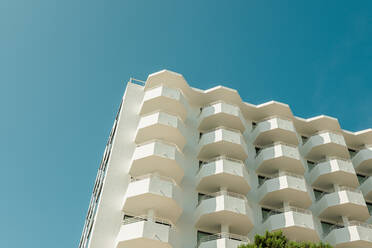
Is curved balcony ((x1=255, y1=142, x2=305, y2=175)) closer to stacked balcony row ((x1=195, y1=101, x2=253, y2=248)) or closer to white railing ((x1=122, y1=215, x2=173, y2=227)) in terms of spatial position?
stacked balcony row ((x1=195, y1=101, x2=253, y2=248))

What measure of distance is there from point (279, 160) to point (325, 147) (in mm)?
5828

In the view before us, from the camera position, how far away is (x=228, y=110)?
33.3 meters

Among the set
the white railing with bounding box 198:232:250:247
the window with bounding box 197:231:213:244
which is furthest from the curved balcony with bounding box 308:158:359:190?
the window with bounding box 197:231:213:244

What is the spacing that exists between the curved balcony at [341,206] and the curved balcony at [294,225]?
3.55 m

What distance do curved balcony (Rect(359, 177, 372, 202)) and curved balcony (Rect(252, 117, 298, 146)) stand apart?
6981mm

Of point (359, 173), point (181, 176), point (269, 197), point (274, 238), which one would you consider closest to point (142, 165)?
point (181, 176)

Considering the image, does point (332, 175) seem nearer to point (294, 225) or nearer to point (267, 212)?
point (267, 212)

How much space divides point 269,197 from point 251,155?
5188 mm

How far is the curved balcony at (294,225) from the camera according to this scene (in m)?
26.3

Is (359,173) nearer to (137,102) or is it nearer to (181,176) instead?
(181,176)

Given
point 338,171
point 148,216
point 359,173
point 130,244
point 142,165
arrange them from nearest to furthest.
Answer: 1. point 130,244
2. point 148,216
3. point 142,165
4. point 338,171
5. point 359,173

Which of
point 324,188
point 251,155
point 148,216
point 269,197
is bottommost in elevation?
point 148,216

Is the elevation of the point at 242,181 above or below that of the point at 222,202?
above

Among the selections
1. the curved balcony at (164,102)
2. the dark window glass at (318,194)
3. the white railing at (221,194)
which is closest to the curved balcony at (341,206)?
the dark window glass at (318,194)
